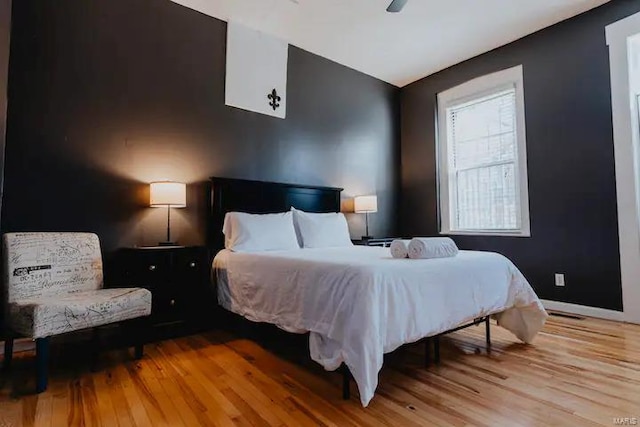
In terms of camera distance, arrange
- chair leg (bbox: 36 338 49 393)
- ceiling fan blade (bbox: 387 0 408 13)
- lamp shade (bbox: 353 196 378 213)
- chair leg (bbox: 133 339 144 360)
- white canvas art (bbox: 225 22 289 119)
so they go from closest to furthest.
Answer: chair leg (bbox: 36 338 49 393) < chair leg (bbox: 133 339 144 360) < ceiling fan blade (bbox: 387 0 408 13) < white canvas art (bbox: 225 22 289 119) < lamp shade (bbox: 353 196 378 213)

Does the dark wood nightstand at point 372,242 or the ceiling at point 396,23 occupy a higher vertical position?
the ceiling at point 396,23

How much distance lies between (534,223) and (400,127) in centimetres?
235

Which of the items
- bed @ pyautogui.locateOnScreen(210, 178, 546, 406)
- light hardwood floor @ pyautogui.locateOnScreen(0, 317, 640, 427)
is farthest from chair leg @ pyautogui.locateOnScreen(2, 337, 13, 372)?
bed @ pyautogui.locateOnScreen(210, 178, 546, 406)

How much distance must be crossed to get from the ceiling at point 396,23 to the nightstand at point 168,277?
234cm

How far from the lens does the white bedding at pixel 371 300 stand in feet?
5.50

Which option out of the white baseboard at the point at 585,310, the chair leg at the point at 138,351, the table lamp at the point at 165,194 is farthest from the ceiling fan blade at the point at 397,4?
the white baseboard at the point at 585,310

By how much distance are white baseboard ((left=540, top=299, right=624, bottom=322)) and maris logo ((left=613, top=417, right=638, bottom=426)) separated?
6.78ft

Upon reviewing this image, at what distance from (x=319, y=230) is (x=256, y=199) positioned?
72 centimetres

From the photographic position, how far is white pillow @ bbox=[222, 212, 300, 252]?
2.99 metres

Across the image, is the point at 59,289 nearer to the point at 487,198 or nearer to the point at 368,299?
the point at 368,299

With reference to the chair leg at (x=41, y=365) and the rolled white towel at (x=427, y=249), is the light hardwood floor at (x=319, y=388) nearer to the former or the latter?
the chair leg at (x=41, y=365)

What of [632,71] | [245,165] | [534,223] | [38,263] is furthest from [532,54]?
[38,263]

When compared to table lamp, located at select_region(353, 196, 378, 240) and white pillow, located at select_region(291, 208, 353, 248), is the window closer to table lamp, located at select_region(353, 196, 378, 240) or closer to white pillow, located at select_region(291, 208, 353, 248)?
table lamp, located at select_region(353, 196, 378, 240)

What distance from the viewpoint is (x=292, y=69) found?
405 cm
